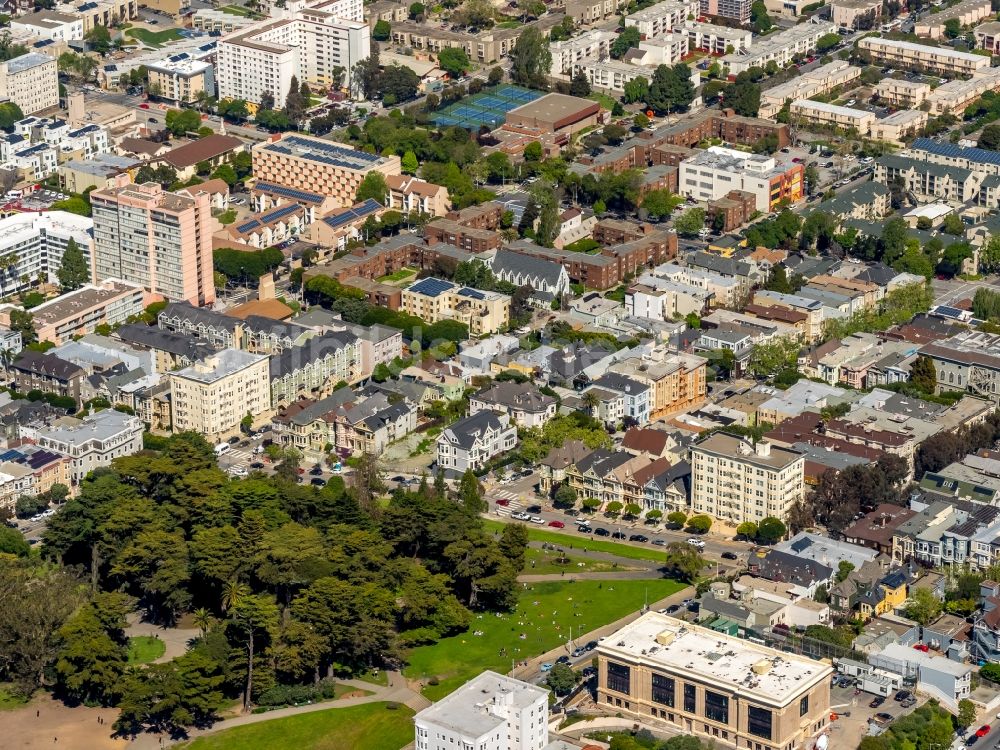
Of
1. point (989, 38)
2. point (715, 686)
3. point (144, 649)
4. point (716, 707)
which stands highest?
point (989, 38)

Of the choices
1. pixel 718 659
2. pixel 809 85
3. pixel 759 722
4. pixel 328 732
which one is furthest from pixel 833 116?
pixel 328 732

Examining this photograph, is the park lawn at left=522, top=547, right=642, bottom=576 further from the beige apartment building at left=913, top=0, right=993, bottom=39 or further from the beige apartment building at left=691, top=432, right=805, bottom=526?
the beige apartment building at left=913, top=0, right=993, bottom=39

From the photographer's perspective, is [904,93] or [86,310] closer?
[86,310]

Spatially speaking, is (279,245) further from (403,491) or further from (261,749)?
(261,749)

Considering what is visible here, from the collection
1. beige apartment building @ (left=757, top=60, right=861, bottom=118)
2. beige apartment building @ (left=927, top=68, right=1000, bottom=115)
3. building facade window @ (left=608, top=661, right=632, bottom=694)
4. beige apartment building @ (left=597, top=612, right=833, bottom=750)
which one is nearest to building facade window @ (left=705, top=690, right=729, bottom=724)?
beige apartment building @ (left=597, top=612, right=833, bottom=750)

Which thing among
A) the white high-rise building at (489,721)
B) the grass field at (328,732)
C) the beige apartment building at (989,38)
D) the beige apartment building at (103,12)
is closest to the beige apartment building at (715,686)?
the white high-rise building at (489,721)

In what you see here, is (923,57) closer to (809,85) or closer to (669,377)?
(809,85)

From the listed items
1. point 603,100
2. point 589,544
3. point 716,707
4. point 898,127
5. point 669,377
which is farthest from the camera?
point 603,100
